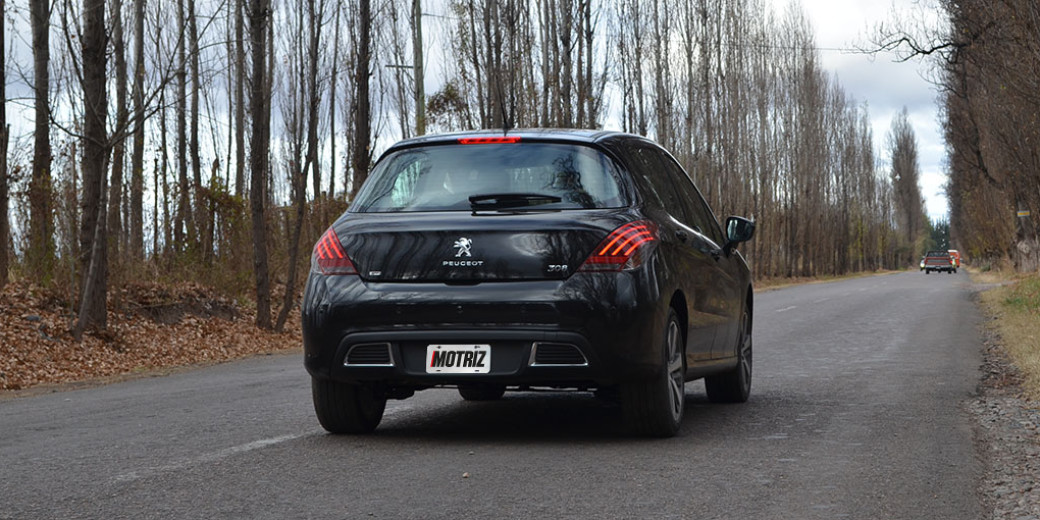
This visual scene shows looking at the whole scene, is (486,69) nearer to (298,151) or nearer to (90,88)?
(298,151)

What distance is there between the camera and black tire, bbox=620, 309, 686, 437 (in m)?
6.40

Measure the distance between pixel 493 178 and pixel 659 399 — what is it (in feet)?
4.92

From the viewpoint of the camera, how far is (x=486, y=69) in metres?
30.6

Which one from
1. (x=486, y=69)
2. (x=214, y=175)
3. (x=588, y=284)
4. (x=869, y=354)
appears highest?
(x=486, y=69)

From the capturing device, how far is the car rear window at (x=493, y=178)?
256 inches

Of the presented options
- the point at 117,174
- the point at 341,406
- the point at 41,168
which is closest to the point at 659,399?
the point at 341,406

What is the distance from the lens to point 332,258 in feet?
A: 21.2

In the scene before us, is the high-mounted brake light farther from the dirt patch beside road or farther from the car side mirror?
the dirt patch beside road

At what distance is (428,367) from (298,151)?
1634 centimetres

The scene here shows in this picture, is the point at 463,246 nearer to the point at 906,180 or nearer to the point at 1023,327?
the point at 1023,327

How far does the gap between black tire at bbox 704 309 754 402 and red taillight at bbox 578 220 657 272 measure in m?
2.42

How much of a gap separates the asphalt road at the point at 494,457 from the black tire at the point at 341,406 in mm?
118

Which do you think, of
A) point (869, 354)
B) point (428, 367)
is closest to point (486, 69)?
point (869, 354)

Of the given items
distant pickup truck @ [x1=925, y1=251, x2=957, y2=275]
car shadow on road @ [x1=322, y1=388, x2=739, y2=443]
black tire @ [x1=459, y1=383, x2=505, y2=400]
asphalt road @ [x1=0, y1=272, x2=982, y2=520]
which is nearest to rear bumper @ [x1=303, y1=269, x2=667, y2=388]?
asphalt road @ [x1=0, y1=272, x2=982, y2=520]
